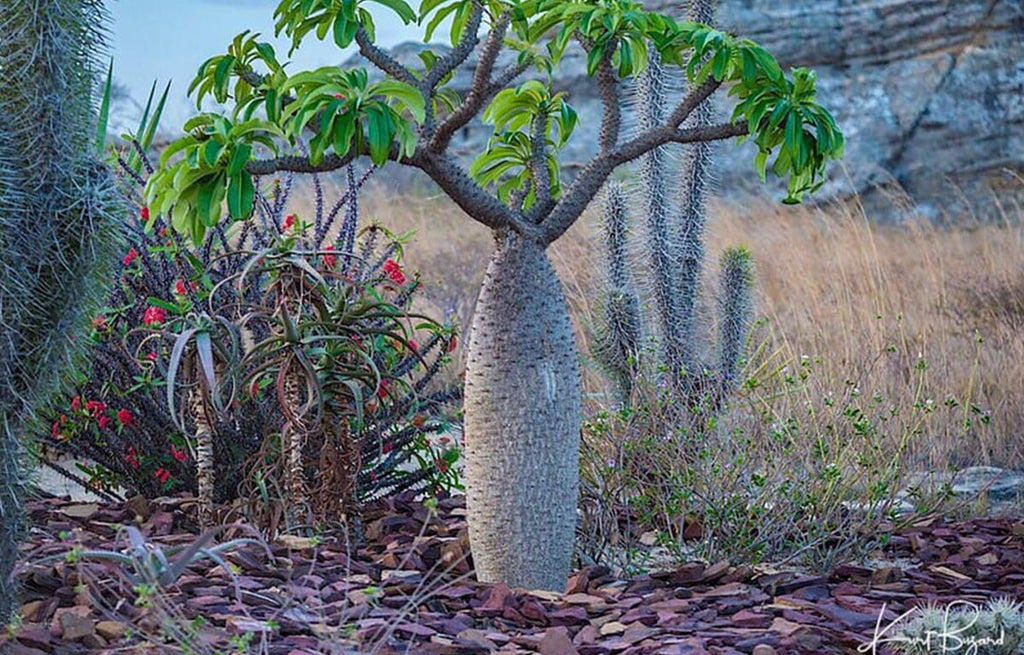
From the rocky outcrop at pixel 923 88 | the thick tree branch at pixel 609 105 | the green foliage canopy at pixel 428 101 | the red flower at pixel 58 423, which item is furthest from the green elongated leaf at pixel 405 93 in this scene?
the rocky outcrop at pixel 923 88

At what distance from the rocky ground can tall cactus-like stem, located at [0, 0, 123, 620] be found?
25 cm

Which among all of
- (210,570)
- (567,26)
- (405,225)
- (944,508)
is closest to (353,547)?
(210,570)

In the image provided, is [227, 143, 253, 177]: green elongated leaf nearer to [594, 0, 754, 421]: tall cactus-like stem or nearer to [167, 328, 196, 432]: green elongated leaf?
[167, 328, 196, 432]: green elongated leaf

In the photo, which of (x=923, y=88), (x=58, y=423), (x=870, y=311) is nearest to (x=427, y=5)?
(x=58, y=423)

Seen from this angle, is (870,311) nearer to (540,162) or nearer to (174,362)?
(540,162)

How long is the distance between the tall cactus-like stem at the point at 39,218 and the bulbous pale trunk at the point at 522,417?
829 mm

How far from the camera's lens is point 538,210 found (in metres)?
2.82

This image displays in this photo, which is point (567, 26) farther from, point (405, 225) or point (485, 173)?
point (405, 225)

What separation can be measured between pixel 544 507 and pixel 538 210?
663 millimetres

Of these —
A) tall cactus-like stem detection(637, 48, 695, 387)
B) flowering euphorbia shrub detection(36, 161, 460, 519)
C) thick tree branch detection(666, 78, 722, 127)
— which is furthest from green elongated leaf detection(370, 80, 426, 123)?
tall cactus-like stem detection(637, 48, 695, 387)

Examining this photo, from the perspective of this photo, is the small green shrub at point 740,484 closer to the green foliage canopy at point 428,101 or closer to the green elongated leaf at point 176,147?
the green foliage canopy at point 428,101

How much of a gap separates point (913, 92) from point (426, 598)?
13.7 meters

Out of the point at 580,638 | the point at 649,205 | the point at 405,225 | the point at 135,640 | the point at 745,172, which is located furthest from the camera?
the point at 745,172

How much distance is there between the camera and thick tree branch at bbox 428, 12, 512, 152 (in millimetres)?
2646
